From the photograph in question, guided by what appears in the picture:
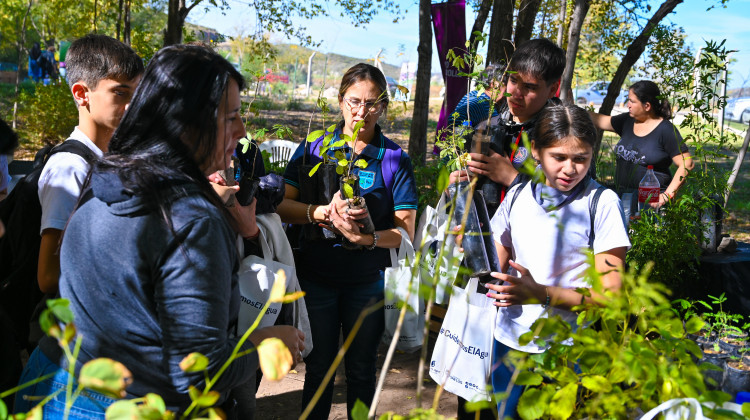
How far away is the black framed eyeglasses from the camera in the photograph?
2676mm

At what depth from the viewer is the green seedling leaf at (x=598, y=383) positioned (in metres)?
1.03

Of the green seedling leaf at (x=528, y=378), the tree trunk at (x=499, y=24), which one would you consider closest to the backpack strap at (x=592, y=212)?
→ the green seedling leaf at (x=528, y=378)

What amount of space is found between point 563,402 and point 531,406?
5 centimetres

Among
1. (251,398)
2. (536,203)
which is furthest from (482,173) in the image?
(251,398)

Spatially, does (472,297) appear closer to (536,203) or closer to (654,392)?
(536,203)

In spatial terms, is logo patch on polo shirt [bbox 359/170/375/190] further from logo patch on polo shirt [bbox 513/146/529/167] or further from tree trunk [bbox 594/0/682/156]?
tree trunk [bbox 594/0/682/156]

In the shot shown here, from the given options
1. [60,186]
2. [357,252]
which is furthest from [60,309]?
[357,252]

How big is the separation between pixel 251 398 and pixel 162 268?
0.86 m

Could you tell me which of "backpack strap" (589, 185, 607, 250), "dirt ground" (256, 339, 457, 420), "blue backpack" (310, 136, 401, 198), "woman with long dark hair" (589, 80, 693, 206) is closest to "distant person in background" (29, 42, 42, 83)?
"dirt ground" (256, 339, 457, 420)

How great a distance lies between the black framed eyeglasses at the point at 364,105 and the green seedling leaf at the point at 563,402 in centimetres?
181

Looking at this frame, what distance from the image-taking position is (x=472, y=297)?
241 centimetres

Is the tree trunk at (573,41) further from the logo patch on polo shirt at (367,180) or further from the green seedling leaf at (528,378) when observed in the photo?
the green seedling leaf at (528,378)

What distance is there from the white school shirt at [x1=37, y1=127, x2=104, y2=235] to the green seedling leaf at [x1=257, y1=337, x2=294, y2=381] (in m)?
1.19

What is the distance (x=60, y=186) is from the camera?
1.88 m
